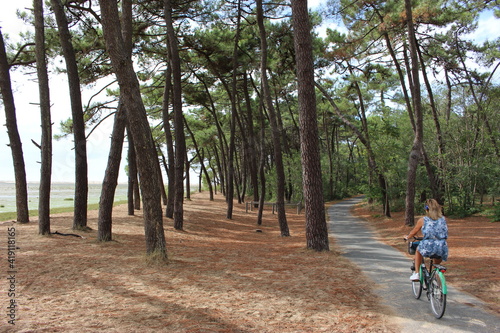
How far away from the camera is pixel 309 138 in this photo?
7820 mm

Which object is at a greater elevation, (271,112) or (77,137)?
(271,112)

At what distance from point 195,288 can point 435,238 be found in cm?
310

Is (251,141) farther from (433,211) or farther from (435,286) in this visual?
(435,286)

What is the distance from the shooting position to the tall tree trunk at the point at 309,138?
25.7ft

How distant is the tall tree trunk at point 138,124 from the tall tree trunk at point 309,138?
3321 mm

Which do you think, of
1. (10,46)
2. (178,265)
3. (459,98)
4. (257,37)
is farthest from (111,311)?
(459,98)

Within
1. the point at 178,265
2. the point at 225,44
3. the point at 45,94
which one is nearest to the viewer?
the point at 178,265

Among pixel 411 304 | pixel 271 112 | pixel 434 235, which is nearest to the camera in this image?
pixel 434 235

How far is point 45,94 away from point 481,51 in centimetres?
1861

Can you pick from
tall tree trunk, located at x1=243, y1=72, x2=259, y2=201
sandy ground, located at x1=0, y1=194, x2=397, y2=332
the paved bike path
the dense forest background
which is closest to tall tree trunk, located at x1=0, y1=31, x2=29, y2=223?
the dense forest background

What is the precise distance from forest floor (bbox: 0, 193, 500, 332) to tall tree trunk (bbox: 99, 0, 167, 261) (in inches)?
21.8

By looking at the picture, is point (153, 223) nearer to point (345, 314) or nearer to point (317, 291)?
point (317, 291)

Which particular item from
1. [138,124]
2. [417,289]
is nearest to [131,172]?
[138,124]

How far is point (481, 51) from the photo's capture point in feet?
56.0
